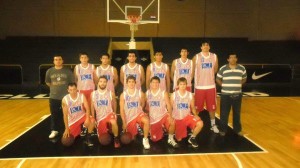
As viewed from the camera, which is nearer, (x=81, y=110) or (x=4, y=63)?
(x=81, y=110)

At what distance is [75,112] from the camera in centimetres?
538

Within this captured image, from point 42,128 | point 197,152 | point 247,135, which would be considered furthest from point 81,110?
point 247,135

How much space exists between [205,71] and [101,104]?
2.22m

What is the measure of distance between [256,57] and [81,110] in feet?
38.0

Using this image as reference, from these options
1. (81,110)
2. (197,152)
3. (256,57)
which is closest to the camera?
(197,152)

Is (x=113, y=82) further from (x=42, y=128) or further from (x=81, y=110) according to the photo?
(x=42, y=128)

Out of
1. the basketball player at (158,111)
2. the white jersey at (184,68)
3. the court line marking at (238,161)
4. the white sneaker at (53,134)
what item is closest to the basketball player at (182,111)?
the basketball player at (158,111)

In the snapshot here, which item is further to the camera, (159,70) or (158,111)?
(159,70)

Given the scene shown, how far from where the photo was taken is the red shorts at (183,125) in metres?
5.20

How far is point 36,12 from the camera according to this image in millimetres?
15164

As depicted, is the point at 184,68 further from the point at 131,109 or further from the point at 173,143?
the point at 173,143

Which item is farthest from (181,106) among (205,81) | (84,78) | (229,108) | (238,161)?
(84,78)

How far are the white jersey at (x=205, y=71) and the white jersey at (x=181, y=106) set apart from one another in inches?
31.5

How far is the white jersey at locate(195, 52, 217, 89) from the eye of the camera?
6035 millimetres
